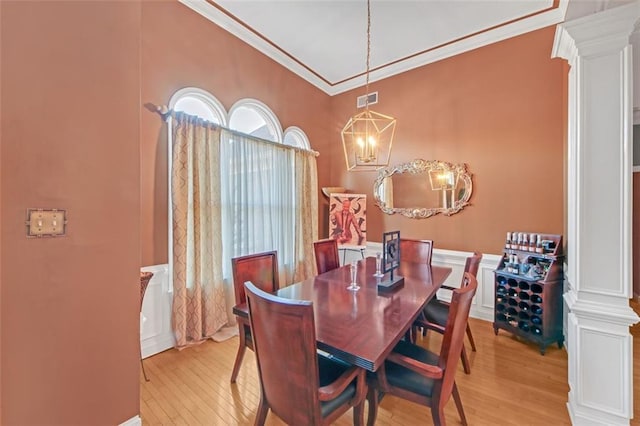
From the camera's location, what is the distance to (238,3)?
9.98ft

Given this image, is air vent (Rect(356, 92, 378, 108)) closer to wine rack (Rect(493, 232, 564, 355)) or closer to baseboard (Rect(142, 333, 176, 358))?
wine rack (Rect(493, 232, 564, 355))

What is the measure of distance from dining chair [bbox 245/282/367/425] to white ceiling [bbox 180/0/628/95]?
10.4 feet

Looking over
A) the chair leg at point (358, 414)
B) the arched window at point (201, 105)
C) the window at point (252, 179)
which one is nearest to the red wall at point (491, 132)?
the window at point (252, 179)

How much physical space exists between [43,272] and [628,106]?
11.1ft

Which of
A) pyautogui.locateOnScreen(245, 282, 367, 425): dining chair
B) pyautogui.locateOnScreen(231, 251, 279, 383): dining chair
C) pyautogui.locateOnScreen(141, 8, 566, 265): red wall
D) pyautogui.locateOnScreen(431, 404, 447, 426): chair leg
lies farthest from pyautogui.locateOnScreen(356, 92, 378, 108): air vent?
pyautogui.locateOnScreen(431, 404, 447, 426): chair leg

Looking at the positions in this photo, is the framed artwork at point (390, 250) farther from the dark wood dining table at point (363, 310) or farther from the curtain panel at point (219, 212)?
the curtain panel at point (219, 212)

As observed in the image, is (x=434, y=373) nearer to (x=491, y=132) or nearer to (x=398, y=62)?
(x=491, y=132)

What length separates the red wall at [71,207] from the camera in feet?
4.26

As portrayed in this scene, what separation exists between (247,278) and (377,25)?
3232 mm

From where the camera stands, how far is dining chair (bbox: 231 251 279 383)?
2.10 metres

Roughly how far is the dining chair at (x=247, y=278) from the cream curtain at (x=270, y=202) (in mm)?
1023

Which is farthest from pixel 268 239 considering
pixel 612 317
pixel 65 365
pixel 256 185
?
pixel 612 317

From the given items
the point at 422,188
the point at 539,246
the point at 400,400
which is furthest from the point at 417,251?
the point at 400,400

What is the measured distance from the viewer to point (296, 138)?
4543 mm
